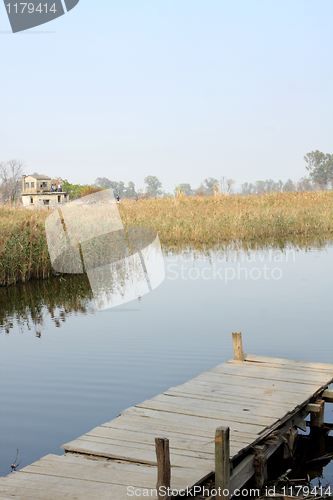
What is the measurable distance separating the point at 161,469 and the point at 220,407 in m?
1.57

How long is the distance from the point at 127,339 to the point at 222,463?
4.69 metres

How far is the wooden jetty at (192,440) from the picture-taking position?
3121 mm

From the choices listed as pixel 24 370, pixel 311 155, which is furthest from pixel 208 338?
pixel 311 155

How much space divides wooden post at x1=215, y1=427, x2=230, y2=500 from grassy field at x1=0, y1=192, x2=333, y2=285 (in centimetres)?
977

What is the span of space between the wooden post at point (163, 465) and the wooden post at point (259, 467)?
3.36 feet

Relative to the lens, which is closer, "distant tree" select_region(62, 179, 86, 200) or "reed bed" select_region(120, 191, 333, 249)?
"reed bed" select_region(120, 191, 333, 249)

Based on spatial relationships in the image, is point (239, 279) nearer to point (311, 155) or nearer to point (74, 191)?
point (74, 191)

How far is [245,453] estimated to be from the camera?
3.79m

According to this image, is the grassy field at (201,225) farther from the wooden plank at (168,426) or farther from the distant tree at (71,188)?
the distant tree at (71,188)

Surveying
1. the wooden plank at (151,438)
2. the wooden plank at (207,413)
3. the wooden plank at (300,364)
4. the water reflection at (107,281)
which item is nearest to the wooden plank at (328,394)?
the wooden plank at (300,364)

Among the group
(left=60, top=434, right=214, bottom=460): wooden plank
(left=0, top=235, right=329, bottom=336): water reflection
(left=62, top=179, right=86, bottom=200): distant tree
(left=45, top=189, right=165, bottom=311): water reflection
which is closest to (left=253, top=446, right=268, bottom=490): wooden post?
(left=60, top=434, right=214, bottom=460): wooden plank

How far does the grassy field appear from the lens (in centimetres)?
1271

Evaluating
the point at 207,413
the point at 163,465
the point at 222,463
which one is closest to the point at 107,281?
the point at 207,413

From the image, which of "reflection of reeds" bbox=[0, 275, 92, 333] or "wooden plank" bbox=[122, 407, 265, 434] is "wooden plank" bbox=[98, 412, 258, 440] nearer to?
"wooden plank" bbox=[122, 407, 265, 434]
